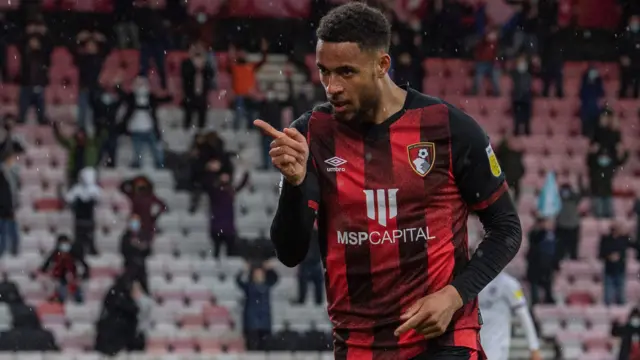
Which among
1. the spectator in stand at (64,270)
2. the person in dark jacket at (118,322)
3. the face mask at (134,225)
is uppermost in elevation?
the face mask at (134,225)

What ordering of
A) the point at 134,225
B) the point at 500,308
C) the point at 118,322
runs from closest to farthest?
1. the point at 500,308
2. the point at 118,322
3. the point at 134,225

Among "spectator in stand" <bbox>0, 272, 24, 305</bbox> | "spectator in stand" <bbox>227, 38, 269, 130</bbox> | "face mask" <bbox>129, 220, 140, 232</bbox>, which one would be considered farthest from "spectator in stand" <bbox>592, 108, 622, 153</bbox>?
"spectator in stand" <bbox>0, 272, 24, 305</bbox>

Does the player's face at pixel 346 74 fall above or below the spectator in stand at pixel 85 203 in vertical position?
above

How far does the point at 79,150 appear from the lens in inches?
563

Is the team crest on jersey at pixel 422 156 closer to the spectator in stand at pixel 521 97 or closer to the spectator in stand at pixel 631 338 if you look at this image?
the spectator in stand at pixel 631 338

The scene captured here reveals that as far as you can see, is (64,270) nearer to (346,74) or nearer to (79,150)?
(79,150)

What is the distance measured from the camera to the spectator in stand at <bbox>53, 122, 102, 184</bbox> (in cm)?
1421

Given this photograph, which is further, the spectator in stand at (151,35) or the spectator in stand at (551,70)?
the spectator in stand at (551,70)

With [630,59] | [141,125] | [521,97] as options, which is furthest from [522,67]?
[141,125]

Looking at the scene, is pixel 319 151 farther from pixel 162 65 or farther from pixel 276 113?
pixel 162 65

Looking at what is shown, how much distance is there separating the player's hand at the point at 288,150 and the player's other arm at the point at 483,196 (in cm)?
56

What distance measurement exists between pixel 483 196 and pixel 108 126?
11095 mm

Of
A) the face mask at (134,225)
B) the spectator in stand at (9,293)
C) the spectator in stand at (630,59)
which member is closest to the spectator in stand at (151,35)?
the face mask at (134,225)

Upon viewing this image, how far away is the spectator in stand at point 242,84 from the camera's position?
50.7 feet
